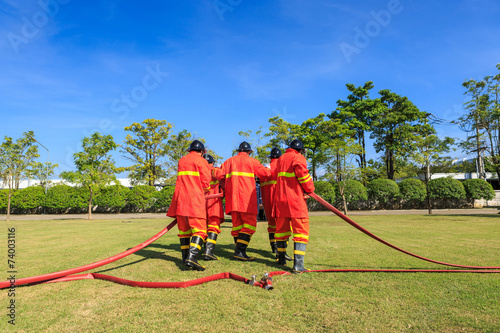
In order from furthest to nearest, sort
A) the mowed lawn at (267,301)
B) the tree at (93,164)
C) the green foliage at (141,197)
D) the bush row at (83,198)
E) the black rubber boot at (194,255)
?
1. the green foliage at (141,197)
2. the bush row at (83,198)
3. the tree at (93,164)
4. the black rubber boot at (194,255)
5. the mowed lawn at (267,301)

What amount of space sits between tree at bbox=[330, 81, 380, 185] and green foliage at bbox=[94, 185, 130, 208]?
30088 millimetres

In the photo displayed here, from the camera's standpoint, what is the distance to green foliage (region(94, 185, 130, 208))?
30.3 m

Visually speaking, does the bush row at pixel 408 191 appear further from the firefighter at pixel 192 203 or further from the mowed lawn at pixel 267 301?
the firefighter at pixel 192 203

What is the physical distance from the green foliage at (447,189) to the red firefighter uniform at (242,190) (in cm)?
3037

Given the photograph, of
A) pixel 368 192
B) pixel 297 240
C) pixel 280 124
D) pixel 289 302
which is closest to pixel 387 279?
pixel 297 240

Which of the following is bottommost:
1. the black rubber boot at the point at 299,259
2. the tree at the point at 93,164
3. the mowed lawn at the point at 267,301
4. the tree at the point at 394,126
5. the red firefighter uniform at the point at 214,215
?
the mowed lawn at the point at 267,301

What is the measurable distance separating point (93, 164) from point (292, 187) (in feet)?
68.3

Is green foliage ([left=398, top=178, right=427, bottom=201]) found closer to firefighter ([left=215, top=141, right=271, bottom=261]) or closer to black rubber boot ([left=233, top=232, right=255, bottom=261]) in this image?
firefighter ([left=215, top=141, right=271, bottom=261])

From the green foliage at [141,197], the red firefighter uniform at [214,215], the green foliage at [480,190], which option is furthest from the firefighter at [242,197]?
the green foliage at [480,190]

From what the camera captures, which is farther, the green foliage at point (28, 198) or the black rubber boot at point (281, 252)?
the green foliage at point (28, 198)

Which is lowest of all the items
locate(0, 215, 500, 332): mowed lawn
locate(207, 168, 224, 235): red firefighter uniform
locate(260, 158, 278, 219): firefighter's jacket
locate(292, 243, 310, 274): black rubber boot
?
locate(0, 215, 500, 332): mowed lawn

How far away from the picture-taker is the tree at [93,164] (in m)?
20.9

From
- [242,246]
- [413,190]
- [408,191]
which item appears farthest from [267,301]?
[413,190]

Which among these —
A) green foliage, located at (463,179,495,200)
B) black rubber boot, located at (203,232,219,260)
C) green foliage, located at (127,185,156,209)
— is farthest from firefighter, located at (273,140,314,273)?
green foliage, located at (463,179,495,200)
